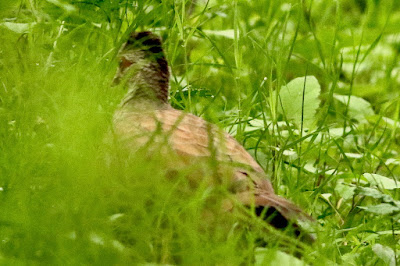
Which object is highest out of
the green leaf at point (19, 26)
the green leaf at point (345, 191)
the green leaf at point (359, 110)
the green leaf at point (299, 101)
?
the green leaf at point (19, 26)

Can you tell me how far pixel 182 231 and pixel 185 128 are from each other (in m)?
0.76

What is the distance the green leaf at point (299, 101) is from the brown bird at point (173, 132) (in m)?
0.61

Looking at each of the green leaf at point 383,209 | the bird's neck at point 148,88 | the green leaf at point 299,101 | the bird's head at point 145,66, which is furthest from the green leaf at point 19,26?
the green leaf at point 383,209

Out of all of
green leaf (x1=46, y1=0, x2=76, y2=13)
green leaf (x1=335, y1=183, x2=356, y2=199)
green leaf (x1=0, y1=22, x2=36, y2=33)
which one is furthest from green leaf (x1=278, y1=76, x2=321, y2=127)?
green leaf (x1=0, y1=22, x2=36, y2=33)

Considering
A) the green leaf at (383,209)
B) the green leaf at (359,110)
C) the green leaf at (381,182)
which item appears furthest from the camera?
the green leaf at (359,110)

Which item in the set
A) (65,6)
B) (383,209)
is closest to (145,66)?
(65,6)

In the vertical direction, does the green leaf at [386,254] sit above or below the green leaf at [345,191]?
above

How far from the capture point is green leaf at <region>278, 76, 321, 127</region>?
153 inches

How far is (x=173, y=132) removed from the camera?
2.99 metres

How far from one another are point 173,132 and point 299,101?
1.13 m

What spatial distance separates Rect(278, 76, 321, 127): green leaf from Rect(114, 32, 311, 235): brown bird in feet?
1.99

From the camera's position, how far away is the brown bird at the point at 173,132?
2637 millimetres

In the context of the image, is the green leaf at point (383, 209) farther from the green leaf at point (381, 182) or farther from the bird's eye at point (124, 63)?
the bird's eye at point (124, 63)

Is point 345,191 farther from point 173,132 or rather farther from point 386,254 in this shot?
point 173,132
